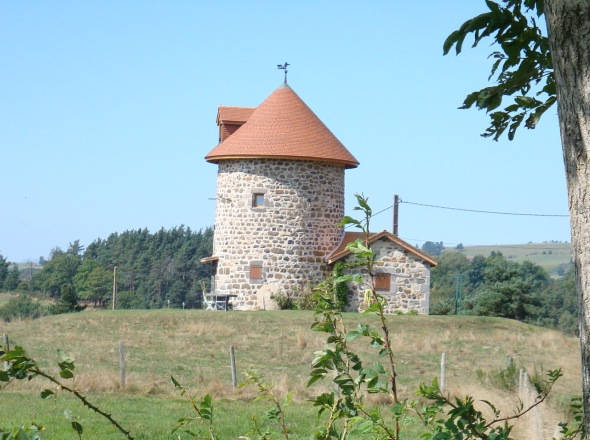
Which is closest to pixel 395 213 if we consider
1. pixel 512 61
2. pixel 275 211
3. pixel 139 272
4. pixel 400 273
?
pixel 400 273

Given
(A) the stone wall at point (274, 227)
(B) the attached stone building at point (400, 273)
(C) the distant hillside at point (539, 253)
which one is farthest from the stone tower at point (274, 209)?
(C) the distant hillside at point (539, 253)

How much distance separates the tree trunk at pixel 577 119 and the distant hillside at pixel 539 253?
127 metres

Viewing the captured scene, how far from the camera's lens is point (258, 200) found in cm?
3198

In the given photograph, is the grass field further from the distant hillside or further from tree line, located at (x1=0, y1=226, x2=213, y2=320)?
the distant hillside

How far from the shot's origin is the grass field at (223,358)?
1300 cm

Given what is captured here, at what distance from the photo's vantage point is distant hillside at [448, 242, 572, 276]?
5315 inches

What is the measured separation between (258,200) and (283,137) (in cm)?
226

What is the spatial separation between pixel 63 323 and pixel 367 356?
33.6 feet

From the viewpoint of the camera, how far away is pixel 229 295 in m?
32.1

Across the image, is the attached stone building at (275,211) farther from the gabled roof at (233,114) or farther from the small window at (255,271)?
the gabled roof at (233,114)

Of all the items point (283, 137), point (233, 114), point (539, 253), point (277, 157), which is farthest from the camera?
point (539, 253)

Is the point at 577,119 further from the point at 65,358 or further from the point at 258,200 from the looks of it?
the point at 258,200

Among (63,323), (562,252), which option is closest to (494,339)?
(63,323)

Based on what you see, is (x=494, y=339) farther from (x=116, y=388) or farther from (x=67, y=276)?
(x=67, y=276)
